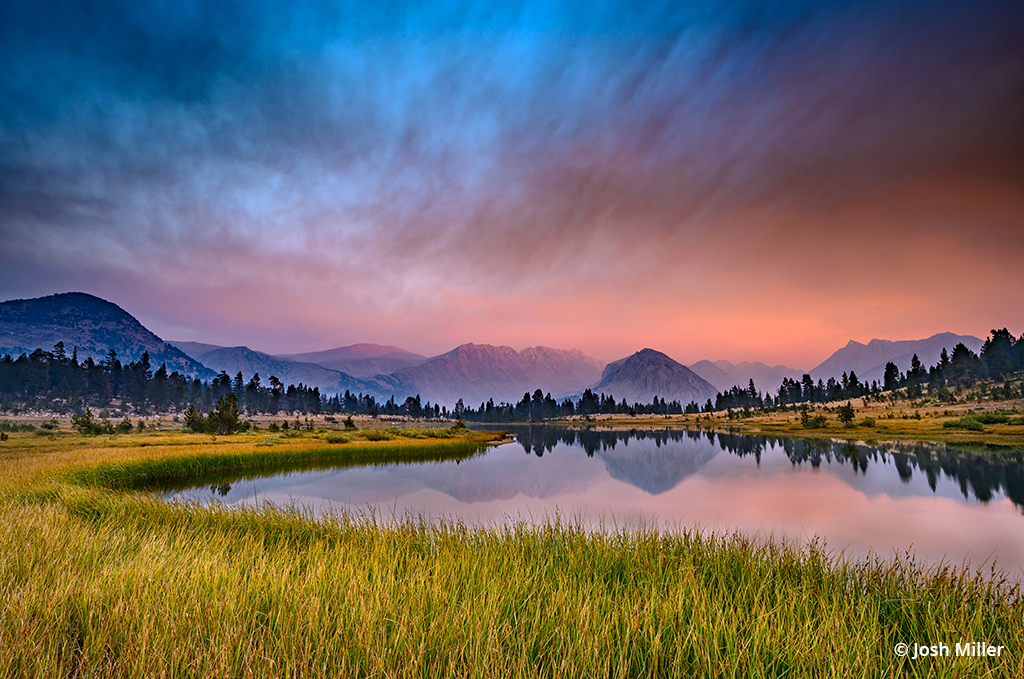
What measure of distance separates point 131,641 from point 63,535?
6.94m

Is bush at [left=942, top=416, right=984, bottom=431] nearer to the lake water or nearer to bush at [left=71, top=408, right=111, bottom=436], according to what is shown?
the lake water

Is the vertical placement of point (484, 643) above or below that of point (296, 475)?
above

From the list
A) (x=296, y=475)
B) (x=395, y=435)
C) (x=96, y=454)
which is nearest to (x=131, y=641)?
(x=296, y=475)

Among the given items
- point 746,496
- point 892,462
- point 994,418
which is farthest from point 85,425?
point 994,418

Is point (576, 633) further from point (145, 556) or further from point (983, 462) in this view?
point (983, 462)

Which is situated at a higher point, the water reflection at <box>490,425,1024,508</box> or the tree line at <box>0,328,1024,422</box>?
the tree line at <box>0,328,1024,422</box>

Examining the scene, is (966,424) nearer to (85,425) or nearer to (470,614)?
(470,614)

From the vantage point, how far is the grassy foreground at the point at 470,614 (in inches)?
163

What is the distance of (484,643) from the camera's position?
4.73 meters

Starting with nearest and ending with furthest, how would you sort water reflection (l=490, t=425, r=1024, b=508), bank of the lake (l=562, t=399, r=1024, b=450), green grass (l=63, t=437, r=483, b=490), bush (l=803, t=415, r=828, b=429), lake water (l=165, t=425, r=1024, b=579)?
lake water (l=165, t=425, r=1024, b=579) < green grass (l=63, t=437, r=483, b=490) < water reflection (l=490, t=425, r=1024, b=508) < bank of the lake (l=562, t=399, r=1024, b=450) < bush (l=803, t=415, r=828, b=429)

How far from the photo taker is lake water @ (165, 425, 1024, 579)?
15.7 metres

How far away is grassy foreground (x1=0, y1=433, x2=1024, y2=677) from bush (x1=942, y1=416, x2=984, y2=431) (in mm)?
70907

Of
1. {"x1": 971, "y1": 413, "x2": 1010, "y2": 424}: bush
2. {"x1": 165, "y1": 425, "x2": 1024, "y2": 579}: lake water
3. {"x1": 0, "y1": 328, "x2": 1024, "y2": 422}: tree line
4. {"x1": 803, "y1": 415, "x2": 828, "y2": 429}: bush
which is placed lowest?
{"x1": 803, "y1": 415, "x2": 828, "y2": 429}: bush

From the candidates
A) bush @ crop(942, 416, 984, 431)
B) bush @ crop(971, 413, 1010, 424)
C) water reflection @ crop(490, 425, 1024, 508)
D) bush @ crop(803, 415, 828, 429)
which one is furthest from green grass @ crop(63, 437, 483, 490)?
bush @ crop(971, 413, 1010, 424)
